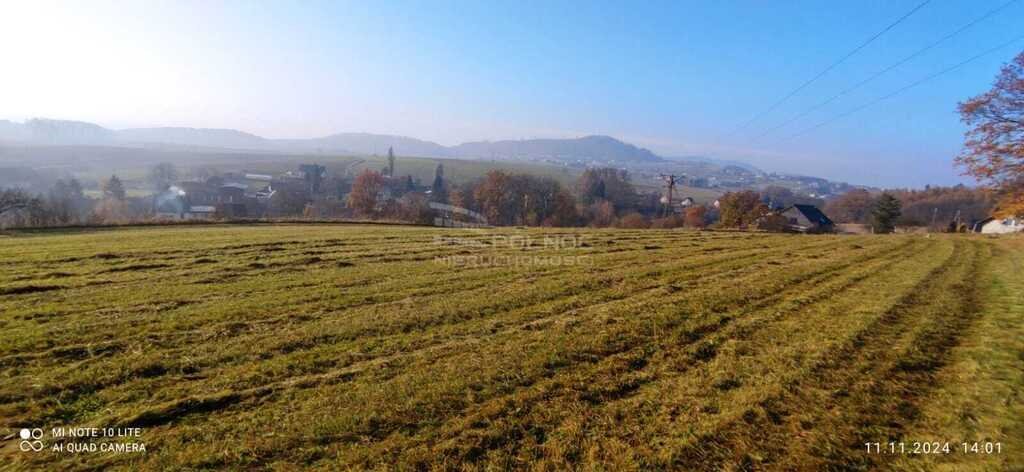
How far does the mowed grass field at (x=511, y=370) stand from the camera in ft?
11.8

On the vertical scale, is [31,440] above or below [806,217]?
below

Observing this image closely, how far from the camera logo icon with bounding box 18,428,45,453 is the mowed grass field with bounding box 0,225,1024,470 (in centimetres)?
8

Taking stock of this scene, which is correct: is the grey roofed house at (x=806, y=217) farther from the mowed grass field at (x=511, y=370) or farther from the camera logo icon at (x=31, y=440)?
the camera logo icon at (x=31, y=440)

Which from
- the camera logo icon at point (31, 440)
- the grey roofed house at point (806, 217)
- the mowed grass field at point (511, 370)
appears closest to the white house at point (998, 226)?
the grey roofed house at point (806, 217)

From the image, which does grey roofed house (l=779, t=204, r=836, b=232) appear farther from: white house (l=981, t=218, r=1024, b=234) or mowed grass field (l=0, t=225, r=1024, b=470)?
mowed grass field (l=0, t=225, r=1024, b=470)

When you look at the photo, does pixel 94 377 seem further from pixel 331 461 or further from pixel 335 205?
pixel 335 205

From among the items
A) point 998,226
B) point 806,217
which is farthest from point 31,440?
point 998,226

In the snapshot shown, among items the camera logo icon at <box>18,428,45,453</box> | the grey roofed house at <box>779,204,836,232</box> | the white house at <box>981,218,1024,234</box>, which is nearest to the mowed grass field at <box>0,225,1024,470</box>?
the camera logo icon at <box>18,428,45,453</box>

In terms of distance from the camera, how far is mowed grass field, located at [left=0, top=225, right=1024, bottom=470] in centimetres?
359

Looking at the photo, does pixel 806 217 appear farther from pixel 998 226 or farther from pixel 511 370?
pixel 511 370

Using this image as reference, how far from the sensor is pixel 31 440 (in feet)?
12.2

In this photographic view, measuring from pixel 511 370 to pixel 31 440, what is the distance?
14.5 ft

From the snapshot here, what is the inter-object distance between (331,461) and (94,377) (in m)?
3.62

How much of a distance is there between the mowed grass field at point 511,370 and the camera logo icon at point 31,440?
8 cm
